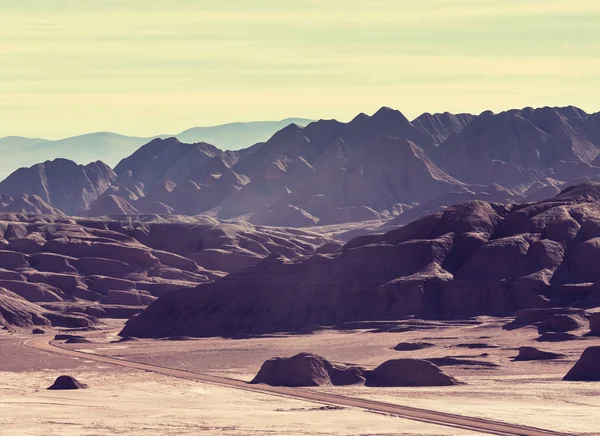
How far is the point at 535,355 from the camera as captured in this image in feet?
328

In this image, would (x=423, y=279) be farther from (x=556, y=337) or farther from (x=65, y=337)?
(x=65, y=337)

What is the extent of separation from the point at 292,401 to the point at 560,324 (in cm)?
4362

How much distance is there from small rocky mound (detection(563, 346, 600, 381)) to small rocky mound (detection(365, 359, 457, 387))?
26.7 feet

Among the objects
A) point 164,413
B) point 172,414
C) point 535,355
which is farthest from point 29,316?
point 172,414

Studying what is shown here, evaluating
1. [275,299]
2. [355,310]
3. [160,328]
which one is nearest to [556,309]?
[355,310]

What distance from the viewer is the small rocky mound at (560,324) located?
116 m

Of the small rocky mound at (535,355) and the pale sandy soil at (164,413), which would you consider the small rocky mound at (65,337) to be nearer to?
the pale sandy soil at (164,413)

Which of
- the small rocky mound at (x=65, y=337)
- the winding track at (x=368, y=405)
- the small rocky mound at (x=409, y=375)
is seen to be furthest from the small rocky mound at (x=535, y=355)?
the small rocky mound at (x=65, y=337)

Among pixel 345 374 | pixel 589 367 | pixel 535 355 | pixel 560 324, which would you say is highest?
pixel 560 324

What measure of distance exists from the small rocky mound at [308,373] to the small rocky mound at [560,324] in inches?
1224

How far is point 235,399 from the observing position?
82625mm

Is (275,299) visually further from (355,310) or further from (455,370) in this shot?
(455,370)

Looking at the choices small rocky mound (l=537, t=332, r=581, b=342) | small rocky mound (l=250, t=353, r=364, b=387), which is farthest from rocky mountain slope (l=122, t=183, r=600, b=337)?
small rocky mound (l=250, t=353, r=364, b=387)

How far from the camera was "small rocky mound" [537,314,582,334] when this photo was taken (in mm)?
Answer: 115838
